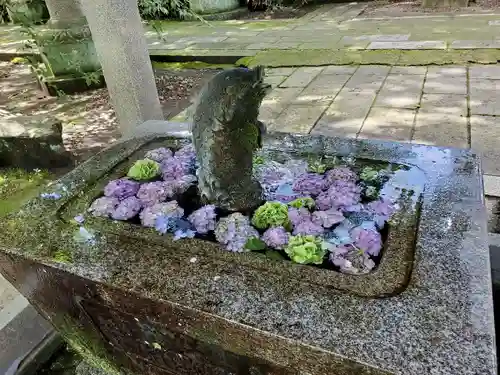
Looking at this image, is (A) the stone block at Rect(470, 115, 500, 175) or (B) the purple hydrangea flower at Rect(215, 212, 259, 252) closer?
(B) the purple hydrangea flower at Rect(215, 212, 259, 252)

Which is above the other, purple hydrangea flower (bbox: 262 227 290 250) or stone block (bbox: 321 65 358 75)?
purple hydrangea flower (bbox: 262 227 290 250)

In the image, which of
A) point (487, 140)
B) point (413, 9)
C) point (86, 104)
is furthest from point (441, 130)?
point (413, 9)

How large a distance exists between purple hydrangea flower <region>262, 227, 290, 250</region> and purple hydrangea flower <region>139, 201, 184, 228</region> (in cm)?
36

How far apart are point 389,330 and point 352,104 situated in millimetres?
3038

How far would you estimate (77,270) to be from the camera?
1.22m

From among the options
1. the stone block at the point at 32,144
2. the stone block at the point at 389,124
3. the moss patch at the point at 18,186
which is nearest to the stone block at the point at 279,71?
the stone block at the point at 389,124

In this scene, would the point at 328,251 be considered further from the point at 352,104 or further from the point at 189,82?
the point at 189,82

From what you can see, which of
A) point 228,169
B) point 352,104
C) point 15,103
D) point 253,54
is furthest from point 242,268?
point 15,103

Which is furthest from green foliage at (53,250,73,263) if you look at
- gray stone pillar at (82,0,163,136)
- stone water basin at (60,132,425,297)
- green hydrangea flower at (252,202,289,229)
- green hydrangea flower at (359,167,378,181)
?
gray stone pillar at (82,0,163,136)

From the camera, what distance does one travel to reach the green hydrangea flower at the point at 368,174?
5.13 feet

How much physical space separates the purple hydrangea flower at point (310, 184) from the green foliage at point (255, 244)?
341 millimetres

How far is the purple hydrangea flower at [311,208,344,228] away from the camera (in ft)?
4.38

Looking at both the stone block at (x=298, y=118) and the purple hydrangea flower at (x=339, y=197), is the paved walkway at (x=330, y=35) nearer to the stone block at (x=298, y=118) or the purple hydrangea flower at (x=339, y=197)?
the stone block at (x=298, y=118)

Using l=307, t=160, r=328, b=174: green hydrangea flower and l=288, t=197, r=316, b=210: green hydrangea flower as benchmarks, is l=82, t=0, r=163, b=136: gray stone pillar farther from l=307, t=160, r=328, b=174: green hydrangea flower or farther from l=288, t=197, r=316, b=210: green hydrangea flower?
l=288, t=197, r=316, b=210: green hydrangea flower
